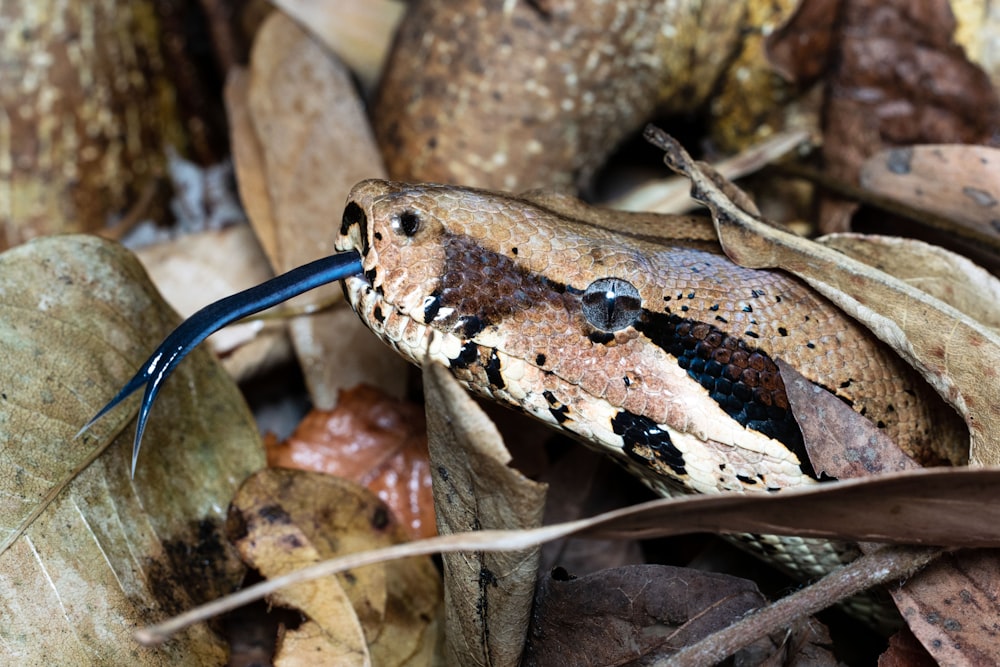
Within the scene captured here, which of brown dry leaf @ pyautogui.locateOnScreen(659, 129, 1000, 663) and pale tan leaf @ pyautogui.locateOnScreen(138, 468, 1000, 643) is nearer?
pale tan leaf @ pyautogui.locateOnScreen(138, 468, 1000, 643)

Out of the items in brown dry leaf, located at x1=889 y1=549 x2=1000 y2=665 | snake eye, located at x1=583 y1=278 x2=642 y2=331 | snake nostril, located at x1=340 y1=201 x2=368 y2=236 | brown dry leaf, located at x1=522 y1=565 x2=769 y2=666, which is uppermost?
snake nostril, located at x1=340 y1=201 x2=368 y2=236

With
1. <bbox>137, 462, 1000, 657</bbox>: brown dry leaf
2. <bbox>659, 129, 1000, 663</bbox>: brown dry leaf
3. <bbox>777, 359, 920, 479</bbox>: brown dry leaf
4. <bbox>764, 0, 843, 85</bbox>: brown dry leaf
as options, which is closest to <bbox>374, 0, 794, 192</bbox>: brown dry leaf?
<bbox>764, 0, 843, 85</bbox>: brown dry leaf

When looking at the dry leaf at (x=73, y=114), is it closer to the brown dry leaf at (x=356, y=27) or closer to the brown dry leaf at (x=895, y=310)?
the brown dry leaf at (x=356, y=27)

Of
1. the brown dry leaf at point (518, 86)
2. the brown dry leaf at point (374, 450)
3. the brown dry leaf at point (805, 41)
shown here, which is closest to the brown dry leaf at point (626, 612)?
the brown dry leaf at point (374, 450)

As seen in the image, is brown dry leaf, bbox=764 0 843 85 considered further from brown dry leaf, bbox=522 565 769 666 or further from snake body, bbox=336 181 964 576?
brown dry leaf, bbox=522 565 769 666

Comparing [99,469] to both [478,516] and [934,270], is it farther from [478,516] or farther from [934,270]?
[934,270]

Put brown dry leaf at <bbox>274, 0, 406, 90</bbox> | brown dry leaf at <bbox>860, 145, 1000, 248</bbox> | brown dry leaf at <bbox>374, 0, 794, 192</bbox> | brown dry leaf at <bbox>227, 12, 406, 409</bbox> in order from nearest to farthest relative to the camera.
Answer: brown dry leaf at <bbox>860, 145, 1000, 248</bbox> < brown dry leaf at <bbox>227, 12, 406, 409</bbox> < brown dry leaf at <bbox>374, 0, 794, 192</bbox> < brown dry leaf at <bbox>274, 0, 406, 90</bbox>

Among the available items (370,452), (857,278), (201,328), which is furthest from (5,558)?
(857,278)

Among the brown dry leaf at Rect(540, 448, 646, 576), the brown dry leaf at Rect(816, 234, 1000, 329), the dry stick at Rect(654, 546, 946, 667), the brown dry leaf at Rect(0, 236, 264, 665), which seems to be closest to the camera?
the dry stick at Rect(654, 546, 946, 667)
